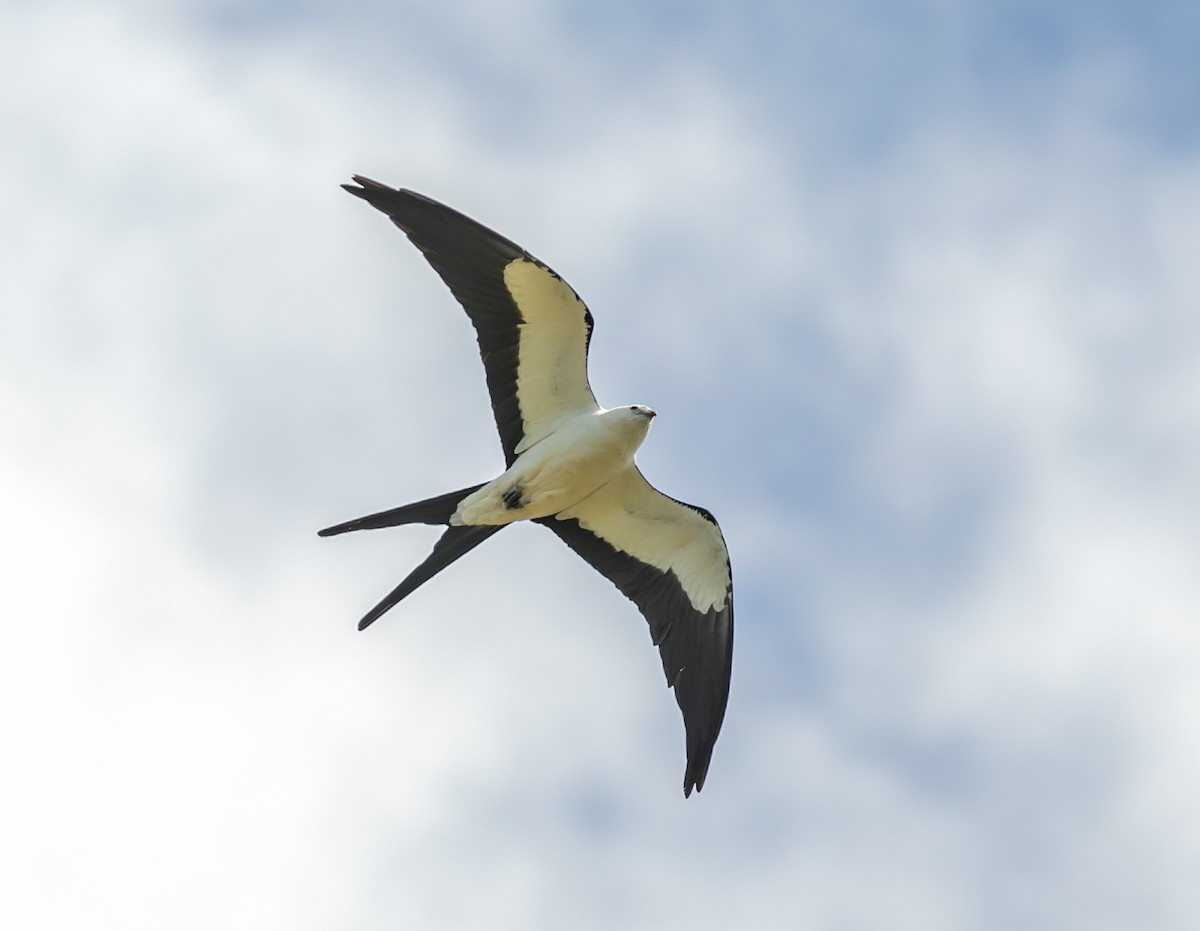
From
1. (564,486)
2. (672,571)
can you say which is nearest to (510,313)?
(564,486)

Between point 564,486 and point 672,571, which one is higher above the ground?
point 672,571

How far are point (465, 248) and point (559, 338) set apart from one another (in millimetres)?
1085

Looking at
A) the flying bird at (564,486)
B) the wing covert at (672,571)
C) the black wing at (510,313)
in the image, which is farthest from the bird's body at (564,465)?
the wing covert at (672,571)

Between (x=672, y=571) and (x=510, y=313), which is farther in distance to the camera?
(x=672, y=571)

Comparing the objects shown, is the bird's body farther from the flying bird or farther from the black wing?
the black wing

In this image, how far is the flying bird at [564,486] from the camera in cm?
1216

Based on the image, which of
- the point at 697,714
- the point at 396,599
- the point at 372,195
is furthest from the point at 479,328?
the point at 697,714

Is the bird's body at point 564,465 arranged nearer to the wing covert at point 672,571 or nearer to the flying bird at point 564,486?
the flying bird at point 564,486

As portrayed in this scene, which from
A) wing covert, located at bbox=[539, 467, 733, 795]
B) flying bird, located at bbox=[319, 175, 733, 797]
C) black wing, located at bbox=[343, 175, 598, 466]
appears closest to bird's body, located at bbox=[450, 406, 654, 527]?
flying bird, located at bbox=[319, 175, 733, 797]

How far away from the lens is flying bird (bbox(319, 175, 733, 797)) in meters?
12.2

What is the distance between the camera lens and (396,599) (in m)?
12.1

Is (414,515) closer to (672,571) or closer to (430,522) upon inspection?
(430,522)

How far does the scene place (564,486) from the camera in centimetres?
1268

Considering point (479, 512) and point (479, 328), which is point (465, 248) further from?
point (479, 512)
